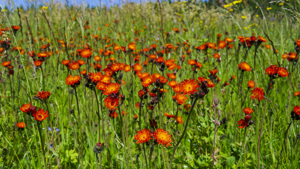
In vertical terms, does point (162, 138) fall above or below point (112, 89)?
below

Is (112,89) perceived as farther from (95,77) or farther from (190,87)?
(190,87)

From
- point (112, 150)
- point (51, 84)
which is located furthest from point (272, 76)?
point (51, 84)

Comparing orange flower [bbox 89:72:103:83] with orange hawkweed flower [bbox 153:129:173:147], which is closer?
orange hawkweed flower [bbox 153:129:173:147]

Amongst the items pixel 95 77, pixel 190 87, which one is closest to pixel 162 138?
pixel 190 87

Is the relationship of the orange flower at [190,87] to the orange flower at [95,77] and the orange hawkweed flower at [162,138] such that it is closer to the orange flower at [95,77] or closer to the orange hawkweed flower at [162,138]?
the orange hawkweed flower at [162,138]

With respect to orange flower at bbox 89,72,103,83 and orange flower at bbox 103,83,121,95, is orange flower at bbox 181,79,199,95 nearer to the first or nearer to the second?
orange flower at bbox 103,83,121,95

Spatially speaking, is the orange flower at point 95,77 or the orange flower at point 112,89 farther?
the orange flower at point 95,77

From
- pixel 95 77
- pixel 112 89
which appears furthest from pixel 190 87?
pixel 95 77

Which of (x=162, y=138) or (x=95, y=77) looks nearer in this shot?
(x=162, y=138)

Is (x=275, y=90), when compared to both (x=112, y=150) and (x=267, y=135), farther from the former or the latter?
(x=112, y=150)

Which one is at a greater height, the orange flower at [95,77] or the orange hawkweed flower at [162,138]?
the orange flower at [95,77]

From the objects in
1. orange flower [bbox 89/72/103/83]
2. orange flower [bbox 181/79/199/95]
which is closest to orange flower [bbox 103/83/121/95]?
orange flower [bbox 89/72/103/83]

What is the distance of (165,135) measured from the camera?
46.0 inches

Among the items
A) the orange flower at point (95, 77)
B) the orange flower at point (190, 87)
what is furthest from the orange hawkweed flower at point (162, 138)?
the orange flower at point (95, 77)
